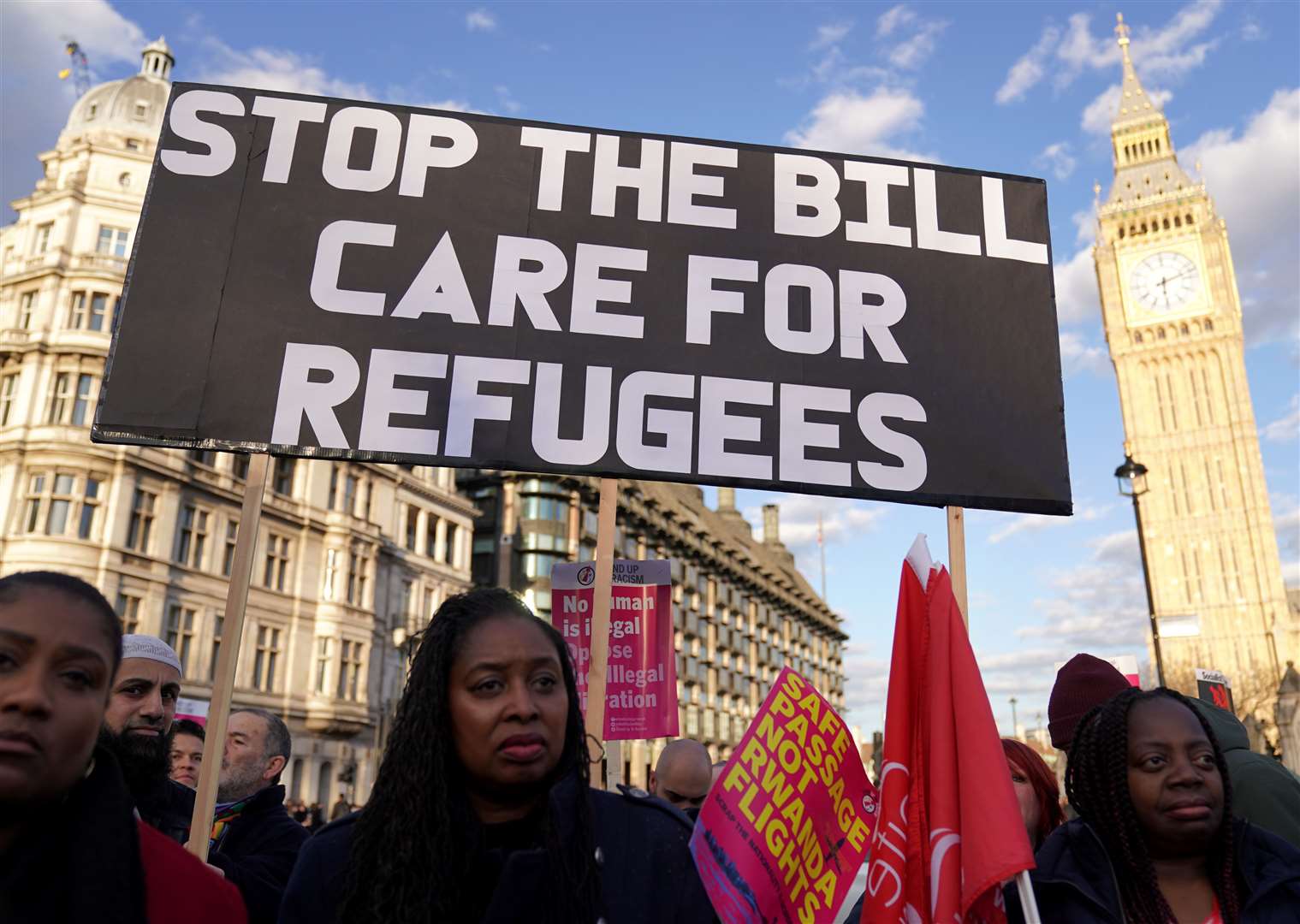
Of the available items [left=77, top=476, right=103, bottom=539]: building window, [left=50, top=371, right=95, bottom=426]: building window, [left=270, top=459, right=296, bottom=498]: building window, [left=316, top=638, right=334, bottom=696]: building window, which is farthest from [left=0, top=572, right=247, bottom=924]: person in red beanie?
[left=316, top=638, right=334, bottom=696]: building window

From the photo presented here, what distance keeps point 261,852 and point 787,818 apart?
2124 mm

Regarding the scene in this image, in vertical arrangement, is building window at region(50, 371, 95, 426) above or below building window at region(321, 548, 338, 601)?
above

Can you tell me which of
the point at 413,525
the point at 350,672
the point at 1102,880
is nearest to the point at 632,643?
the point at 1102,880

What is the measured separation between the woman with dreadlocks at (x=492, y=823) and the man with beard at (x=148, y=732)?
1.86 m

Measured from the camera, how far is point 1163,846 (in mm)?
2924

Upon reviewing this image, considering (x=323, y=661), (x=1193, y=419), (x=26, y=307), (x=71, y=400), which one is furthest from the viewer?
(x=1193, y=419)

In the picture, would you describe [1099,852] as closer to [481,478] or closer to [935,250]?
[935,250]

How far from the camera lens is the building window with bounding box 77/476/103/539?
28672 mm

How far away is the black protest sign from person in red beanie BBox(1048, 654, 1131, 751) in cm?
78

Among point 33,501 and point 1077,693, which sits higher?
point 33,501

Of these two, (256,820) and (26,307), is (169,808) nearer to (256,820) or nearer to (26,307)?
(256,820)

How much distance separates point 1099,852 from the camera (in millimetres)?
3006

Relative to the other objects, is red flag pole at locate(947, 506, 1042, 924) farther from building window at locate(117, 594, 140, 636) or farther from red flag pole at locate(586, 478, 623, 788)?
building window at locate(117, 594, 140, 636)

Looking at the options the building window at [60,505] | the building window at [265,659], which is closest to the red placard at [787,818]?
the building window at [60,505]
